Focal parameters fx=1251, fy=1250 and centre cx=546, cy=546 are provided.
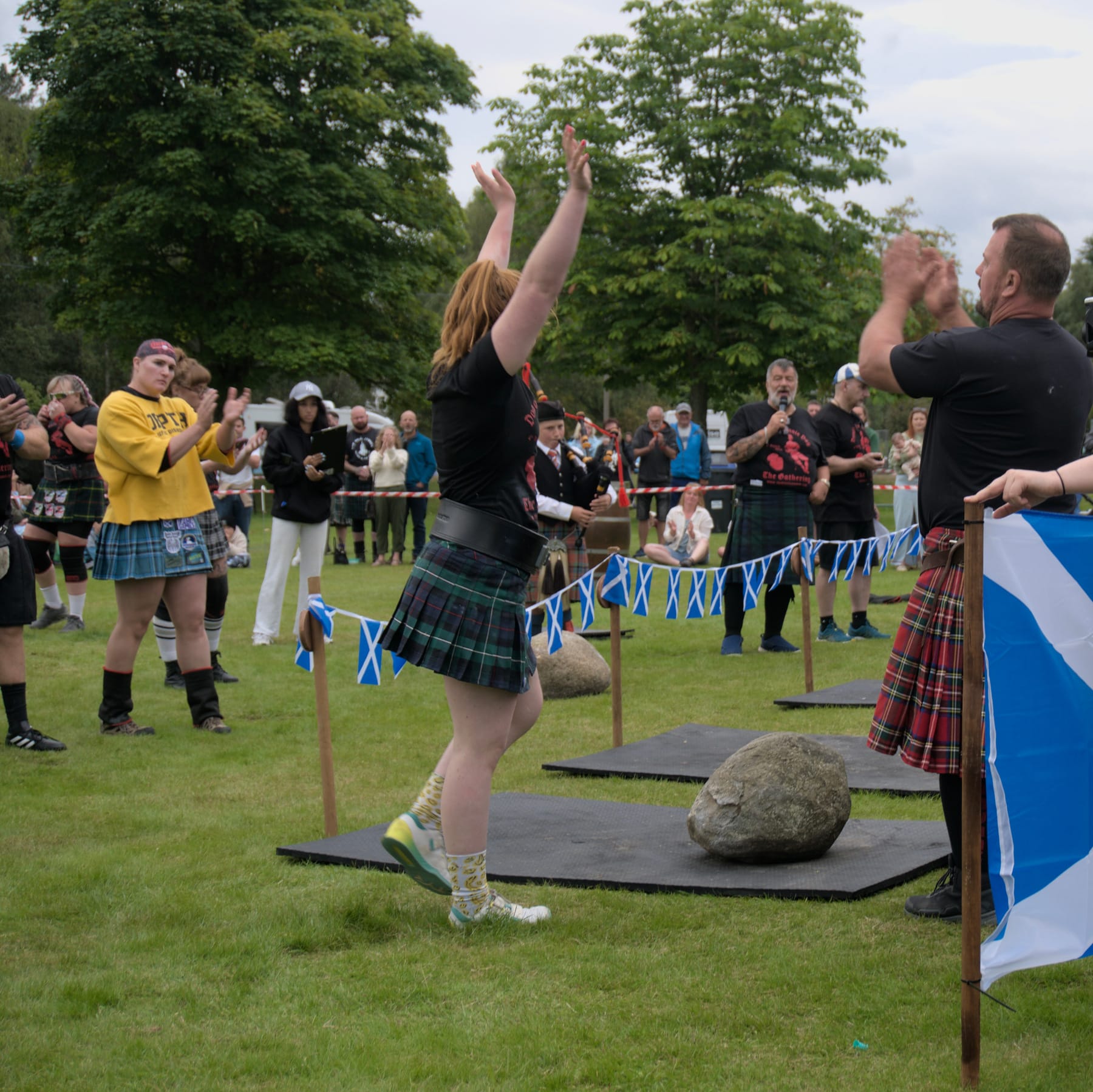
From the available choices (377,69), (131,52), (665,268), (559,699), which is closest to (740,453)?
(559,699)

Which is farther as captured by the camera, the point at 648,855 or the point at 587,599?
the point at 587,599

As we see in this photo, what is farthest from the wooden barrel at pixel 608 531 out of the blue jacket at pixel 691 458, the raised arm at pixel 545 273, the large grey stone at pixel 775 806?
the raised arm at pixel 545 273

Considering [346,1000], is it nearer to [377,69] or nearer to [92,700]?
[92,700]

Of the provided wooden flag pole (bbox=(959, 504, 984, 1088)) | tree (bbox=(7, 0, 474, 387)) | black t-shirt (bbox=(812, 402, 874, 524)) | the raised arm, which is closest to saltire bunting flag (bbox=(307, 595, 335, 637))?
the raised arm

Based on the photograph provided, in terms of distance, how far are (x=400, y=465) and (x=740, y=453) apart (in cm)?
933

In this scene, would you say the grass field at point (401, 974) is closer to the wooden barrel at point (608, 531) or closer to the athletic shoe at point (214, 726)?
the athletic shoe at point (214, 726)

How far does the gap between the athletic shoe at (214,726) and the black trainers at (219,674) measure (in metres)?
1.43

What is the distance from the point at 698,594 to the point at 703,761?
204 cm

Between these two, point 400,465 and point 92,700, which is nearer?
point 92,700

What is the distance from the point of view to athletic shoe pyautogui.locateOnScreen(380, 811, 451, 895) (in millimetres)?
3768

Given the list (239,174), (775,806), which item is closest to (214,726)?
(775,806)

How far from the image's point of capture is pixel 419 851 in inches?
149

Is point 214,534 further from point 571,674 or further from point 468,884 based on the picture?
point 468,884

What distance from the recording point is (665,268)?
2792 centimetres
